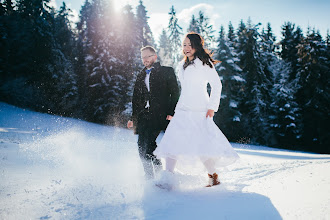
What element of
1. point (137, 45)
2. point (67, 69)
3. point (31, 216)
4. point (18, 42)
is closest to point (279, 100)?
point (137, 45)

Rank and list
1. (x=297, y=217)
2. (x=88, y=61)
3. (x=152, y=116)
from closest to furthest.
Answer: (x=297, y=217), (x=152, y=116), (x=88, y=61)

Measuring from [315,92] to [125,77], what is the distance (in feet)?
71.0

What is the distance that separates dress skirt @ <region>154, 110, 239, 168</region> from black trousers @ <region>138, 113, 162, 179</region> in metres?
0.64

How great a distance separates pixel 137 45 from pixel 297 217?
26.0 m

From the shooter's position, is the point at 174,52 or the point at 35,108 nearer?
the point at 35,108

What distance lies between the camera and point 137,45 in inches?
1040

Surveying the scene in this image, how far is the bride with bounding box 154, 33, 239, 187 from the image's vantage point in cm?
341

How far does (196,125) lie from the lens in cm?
353

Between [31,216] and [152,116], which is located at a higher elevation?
[152,116]

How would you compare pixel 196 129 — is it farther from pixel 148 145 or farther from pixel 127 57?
pixel 127 57

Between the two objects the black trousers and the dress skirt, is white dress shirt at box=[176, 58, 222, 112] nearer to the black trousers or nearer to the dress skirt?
the dress skirt

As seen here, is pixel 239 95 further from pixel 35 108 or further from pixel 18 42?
pixel 18 42

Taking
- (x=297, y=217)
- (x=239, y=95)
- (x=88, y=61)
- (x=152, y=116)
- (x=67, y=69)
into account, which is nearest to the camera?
(x=297, y=217)

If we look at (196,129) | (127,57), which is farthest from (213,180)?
(127,57)
